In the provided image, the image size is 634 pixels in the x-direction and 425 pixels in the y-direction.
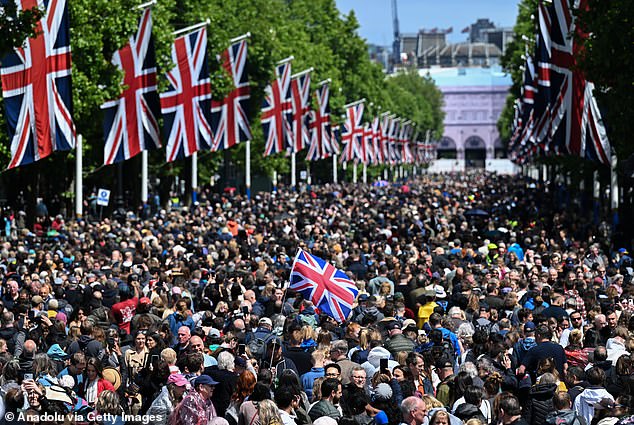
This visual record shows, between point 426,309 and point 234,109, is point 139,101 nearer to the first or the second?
point 234,109

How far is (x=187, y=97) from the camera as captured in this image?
41719mm

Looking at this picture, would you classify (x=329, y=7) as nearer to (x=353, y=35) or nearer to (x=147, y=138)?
(x=353, y=35)

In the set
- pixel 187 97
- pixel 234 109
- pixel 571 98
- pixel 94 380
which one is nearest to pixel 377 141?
pixel 234 109

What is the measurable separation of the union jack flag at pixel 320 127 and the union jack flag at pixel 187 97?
2831 cm

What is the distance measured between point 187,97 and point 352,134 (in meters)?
45.8

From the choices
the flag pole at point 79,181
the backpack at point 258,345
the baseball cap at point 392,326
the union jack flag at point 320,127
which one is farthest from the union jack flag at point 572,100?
the union jack flag at point 320,127

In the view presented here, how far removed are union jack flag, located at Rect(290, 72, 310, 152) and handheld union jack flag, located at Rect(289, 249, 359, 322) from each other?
4318 centimetres

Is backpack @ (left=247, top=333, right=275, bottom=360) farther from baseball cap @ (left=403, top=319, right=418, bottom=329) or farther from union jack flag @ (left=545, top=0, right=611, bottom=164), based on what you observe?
union jack flag @ (left=545, top=0, right=611, bottom=164)

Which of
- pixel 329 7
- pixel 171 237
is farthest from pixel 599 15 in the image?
pixel 329 7

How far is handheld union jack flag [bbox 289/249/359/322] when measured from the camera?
17703mm

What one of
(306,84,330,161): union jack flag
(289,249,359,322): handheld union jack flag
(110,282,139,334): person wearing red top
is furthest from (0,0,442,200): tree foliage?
(289,249,359,322): handheld union jack flag

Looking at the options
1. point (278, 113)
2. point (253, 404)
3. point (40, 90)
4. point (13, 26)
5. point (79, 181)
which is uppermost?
point (13, 26)

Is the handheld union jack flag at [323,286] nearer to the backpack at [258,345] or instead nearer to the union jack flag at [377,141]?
the backpack at [258,345]

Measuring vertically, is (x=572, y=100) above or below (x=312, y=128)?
above
